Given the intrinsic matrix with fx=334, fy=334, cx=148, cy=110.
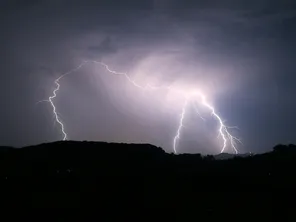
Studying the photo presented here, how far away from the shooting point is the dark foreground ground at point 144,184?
67.9 ft

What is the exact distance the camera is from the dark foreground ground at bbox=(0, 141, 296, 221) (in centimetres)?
2070

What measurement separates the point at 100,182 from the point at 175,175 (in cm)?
707

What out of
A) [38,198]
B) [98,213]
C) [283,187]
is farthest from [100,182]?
[283,187]

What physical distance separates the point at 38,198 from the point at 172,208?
10179 mm

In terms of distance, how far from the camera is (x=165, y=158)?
4212 centimetres

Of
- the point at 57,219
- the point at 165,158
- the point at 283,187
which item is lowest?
the point at 57,219

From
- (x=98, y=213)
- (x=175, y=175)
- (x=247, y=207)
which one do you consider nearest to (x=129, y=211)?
(x=98, y=213)

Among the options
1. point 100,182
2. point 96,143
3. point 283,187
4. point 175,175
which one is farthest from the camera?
point 96,143

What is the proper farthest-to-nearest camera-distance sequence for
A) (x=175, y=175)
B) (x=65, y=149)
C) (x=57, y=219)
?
(x=65, y=149), (x=175, y=175), (x=57, y=219)

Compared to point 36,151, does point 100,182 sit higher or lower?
lower

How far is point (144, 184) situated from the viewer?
88.2ft

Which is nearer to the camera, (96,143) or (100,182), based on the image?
(100,182)

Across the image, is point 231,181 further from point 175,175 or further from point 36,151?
point 36,151

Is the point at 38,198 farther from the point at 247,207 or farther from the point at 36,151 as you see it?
the point at 36,151
